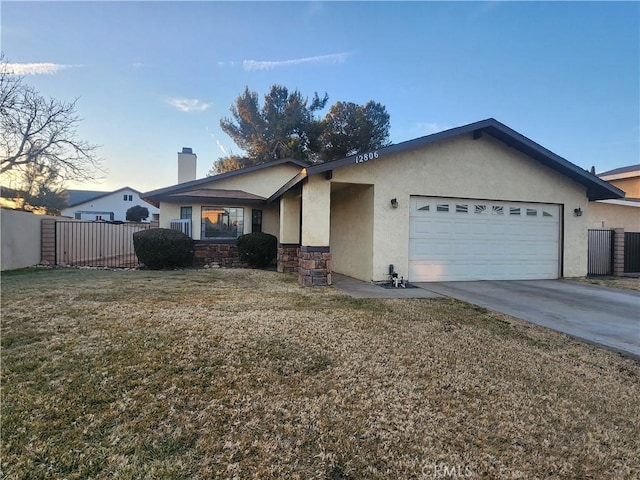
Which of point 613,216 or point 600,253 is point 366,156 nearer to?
point 600,253

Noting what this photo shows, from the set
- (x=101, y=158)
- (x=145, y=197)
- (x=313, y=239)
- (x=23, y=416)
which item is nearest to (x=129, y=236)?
(x=101, y=158)

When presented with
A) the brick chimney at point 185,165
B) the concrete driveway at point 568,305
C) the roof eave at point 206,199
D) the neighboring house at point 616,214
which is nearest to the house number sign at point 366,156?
the concrete driveway at point 568,305

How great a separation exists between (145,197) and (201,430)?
525 inches

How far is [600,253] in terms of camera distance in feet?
43.0

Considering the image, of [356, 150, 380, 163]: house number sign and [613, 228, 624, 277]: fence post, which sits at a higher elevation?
[356, 150, 380, 163]: house number sign

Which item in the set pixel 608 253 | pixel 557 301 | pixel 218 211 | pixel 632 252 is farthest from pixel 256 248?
pixel 632 252

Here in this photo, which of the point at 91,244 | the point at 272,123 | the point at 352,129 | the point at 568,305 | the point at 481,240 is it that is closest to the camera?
the point at 568,305

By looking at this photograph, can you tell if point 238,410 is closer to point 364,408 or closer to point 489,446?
point 364,408

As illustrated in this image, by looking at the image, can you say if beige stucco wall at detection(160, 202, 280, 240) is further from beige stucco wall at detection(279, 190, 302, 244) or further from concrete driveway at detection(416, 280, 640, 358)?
concrete driveway at detection(416, 280, 640, 358)

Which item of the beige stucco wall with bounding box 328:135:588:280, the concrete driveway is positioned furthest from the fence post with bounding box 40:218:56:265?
the concrete driveway

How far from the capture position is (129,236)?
61.4ft

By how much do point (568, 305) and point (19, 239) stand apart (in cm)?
1591

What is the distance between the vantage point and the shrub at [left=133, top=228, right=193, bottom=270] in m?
12.0

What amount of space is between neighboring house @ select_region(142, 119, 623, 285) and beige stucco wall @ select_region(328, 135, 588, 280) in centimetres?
3
